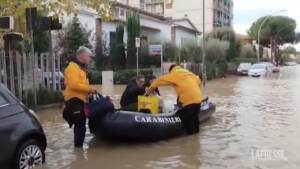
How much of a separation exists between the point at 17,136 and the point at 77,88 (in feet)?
7.64

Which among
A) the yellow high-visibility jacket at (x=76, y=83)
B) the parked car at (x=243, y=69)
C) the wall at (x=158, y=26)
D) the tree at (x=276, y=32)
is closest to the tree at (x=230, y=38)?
the parked car at (x=243, y=69)

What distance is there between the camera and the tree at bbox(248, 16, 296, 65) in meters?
99.1

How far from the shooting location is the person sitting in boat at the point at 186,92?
11523 millimetres

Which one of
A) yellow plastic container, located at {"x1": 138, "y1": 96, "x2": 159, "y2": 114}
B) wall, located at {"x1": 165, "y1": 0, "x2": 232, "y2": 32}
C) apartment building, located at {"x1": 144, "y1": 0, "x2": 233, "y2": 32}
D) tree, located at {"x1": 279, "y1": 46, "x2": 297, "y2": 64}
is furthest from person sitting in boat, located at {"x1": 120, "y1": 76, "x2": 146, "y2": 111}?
tree, located at {"x1": 279, "y1": 46, "x2": 297, "y2": 64}

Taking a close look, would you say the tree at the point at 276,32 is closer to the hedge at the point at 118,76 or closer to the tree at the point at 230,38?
the tree at the point at 230,38

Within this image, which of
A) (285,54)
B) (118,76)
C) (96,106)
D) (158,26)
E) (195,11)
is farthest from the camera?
(285,54)

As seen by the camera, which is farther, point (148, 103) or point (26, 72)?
point (26, 72)

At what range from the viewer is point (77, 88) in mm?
9625

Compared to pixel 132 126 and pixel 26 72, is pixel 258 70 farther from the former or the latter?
pixel 132 126

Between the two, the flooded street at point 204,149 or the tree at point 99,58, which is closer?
the flooded street at point 204,149

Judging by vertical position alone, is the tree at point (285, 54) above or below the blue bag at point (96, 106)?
below

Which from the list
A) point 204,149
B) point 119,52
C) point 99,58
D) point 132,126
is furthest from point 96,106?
point 119,52

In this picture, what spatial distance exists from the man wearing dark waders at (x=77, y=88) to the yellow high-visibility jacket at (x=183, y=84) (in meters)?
2.23

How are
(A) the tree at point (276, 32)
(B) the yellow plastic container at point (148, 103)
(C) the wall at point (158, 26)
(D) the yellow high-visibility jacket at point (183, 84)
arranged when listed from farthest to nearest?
(A) the tree at point (276, 32) → (C) the wall at point (158, 26) → (B) the yellow plastic container at point (148, 103) → (D) the yellow high-visibility jacket at point (183, 84)
